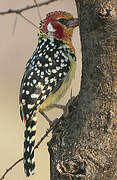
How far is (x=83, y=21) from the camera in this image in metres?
2.49

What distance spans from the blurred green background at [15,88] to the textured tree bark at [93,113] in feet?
16.7

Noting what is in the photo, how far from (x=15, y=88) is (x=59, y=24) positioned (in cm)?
471

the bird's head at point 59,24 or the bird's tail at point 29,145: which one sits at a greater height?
the bird's head at point 59,24

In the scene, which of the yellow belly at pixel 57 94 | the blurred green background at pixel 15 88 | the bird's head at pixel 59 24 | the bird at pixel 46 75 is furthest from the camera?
the blurred green background at pixel 15 88

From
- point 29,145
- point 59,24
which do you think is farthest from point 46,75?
point 59,24

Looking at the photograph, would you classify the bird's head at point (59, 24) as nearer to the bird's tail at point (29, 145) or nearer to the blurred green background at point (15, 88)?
the bird's tail at point (29, 145)

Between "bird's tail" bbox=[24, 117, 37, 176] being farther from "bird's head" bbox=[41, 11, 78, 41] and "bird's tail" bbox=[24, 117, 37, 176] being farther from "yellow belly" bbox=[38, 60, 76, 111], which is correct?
"bird's head" bbox=[41, 11, 78, 41]

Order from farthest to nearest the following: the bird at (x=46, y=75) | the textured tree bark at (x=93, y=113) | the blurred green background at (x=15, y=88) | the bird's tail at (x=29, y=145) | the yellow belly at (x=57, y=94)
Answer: the blurred green background at (x=15, y=88) < the yellow belly at (x=57, y=94) < the bird at (x=46, y=75) < the bird's tail at (x=29, y=145) < the textured tree bark at (x=93, y=113)

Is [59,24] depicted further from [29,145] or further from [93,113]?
[93,113]

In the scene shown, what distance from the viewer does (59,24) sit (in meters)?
4.68

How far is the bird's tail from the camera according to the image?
3797 mm

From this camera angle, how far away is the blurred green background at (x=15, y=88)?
323 inches

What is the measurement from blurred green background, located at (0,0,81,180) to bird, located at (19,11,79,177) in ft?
11.1

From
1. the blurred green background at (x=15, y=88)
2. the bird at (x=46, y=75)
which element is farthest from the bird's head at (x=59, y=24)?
the blurred green background at (x=15, y=88)
